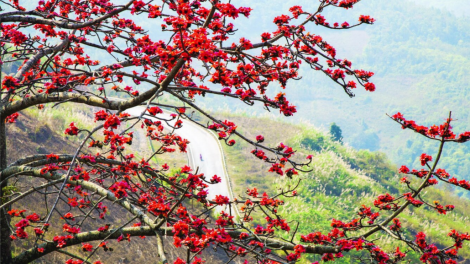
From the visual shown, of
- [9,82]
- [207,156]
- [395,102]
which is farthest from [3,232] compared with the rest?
[395,102]

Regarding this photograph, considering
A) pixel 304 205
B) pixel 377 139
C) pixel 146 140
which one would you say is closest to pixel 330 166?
pixel 304 205

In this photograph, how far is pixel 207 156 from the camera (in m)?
22.6

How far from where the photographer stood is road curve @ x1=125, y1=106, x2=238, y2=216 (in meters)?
19.2

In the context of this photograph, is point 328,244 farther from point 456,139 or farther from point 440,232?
point 440,232

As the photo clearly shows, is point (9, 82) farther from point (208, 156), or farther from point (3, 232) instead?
point (208, 156)

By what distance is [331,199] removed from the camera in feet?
59.6

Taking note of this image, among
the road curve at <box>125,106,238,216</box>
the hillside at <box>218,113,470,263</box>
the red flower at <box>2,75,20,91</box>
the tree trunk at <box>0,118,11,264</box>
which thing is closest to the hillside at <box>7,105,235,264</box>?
the tree trunk at <box>0,118,11,264</box>

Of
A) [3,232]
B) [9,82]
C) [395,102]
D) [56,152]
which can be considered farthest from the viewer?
[395,102]

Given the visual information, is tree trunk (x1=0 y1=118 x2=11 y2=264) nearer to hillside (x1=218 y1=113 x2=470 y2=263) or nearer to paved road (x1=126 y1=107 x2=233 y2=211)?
hillside (x1=218 y1=113 x2=470 y2=263)

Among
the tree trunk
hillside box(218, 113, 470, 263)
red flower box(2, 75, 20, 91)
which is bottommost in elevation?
the tree trunk

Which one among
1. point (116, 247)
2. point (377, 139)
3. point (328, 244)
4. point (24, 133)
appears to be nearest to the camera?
point (328, 244)

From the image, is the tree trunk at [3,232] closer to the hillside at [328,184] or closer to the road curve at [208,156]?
the hillside at [328,184]

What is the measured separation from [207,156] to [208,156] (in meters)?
0.06

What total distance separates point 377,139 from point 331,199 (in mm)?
135491
